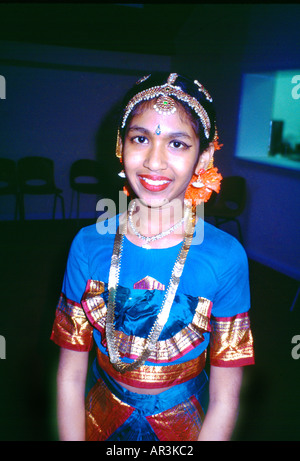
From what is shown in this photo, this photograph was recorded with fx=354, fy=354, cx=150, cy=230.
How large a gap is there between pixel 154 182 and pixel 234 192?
15.3ft

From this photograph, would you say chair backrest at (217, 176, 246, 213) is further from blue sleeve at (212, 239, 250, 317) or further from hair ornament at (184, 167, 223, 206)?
blue sleeve at (212, 239, 250, 317)

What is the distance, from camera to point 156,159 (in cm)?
113

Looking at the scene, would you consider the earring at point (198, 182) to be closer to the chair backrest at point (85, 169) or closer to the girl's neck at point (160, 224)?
the girl's neck at point (160, 224)

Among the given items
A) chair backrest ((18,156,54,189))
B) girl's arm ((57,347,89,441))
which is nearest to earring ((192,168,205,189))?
girl's arm ((57,347,89,441))

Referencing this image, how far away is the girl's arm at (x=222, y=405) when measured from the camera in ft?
3.77

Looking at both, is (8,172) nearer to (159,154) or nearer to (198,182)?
(198,182)

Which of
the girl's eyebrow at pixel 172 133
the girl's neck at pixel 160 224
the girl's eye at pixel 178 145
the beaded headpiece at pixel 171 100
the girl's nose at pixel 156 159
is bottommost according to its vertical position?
the girl's neck at pixel 160 224

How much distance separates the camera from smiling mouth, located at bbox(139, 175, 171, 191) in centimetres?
116

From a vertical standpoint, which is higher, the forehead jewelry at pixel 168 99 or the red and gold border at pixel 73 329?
the forehead jewelry at pixel 168 99

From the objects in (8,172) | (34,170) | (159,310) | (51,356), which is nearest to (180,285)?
(159,310)

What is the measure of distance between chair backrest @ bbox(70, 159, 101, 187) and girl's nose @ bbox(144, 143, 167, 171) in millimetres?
6156
